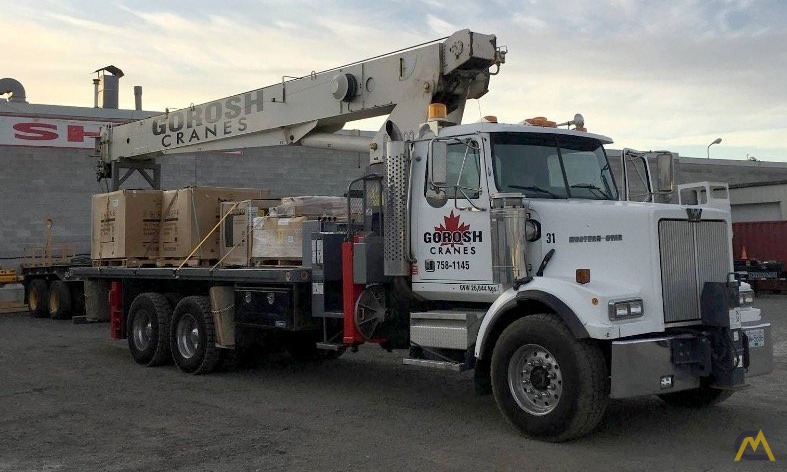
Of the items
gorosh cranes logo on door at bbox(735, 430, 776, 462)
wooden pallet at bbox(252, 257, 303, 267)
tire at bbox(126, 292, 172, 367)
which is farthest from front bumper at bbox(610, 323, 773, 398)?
tire at bbox(126, 292, 172, 367)

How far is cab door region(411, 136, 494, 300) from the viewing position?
769cm

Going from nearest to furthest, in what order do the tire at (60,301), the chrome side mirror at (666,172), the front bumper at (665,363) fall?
the front bumper at (665,363), the chrome side mirror at (666,172), the tire at (60,301)

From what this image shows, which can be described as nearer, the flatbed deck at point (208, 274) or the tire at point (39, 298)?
the flatbed deck at point (208, 274)

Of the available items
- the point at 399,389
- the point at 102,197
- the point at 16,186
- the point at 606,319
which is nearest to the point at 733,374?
the point at 606,319

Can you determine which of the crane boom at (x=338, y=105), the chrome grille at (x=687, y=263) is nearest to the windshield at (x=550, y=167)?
the chrome grille at (x=687, y=263)

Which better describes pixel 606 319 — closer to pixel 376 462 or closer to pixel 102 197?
pixel 376 462

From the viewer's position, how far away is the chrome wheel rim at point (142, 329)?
12.0 metres

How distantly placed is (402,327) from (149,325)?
192 inches

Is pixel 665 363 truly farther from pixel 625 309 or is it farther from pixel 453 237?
pixel 453 237

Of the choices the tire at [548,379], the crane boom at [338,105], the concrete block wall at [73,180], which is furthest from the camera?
the concrete block wall at [73,180]

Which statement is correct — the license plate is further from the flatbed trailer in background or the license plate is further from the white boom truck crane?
the flatbed trailer in background

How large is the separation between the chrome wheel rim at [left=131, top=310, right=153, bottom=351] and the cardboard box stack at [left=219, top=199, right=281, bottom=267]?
180 centimetres

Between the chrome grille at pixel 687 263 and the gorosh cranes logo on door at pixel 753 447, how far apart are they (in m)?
1.11

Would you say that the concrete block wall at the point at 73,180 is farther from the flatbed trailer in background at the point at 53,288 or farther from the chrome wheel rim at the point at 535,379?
the chrome wheel rim at the point at 535,379
